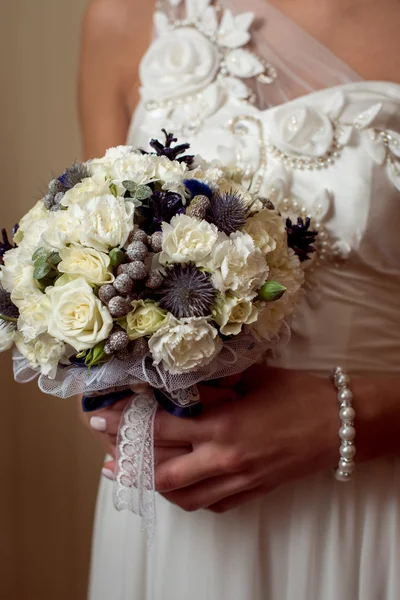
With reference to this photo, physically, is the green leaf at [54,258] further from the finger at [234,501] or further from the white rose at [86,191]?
the finger at [234,501]

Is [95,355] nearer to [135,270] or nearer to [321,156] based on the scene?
[135,270]

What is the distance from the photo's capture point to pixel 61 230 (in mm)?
555

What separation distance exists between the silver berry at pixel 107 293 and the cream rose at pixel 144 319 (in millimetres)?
21

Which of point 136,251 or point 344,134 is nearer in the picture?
point 136,251

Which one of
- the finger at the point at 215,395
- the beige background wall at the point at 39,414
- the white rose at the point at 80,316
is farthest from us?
the beige background wall at the point at 39,414

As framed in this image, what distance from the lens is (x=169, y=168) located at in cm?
60

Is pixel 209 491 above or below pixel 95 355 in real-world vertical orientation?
below

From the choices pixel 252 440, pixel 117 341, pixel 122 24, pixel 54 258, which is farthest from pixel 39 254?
pixel 122 24

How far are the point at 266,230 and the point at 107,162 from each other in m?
0.19

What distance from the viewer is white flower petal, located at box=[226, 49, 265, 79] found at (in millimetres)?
891

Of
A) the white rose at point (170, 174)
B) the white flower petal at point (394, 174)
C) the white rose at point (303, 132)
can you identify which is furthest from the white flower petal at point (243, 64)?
the white rose at point (170, 174)

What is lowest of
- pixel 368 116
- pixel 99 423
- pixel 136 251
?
pixel 99 423

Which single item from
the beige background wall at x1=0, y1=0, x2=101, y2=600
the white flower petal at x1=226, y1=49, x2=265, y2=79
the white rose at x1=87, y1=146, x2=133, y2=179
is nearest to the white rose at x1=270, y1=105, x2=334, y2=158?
the white flower petal at x1=226, y1=49, x2=265, y2=79

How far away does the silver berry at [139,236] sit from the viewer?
1.80ft
